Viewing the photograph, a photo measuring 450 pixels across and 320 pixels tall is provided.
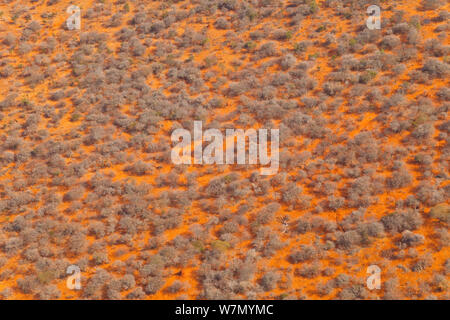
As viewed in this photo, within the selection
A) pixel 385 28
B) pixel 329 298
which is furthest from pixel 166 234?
pixel 385 28

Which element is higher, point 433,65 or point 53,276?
point 433,65

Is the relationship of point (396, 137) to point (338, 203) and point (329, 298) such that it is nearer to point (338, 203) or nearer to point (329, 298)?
point (338, 203)

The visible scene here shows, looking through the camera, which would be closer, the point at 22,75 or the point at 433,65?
the point at 433,65

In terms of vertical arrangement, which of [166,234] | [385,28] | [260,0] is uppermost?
[260,0]

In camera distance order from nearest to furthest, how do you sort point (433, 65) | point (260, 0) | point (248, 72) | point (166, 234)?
point (166, 234)
point (433, 65)
point (248, 72)
point (260, 0)
